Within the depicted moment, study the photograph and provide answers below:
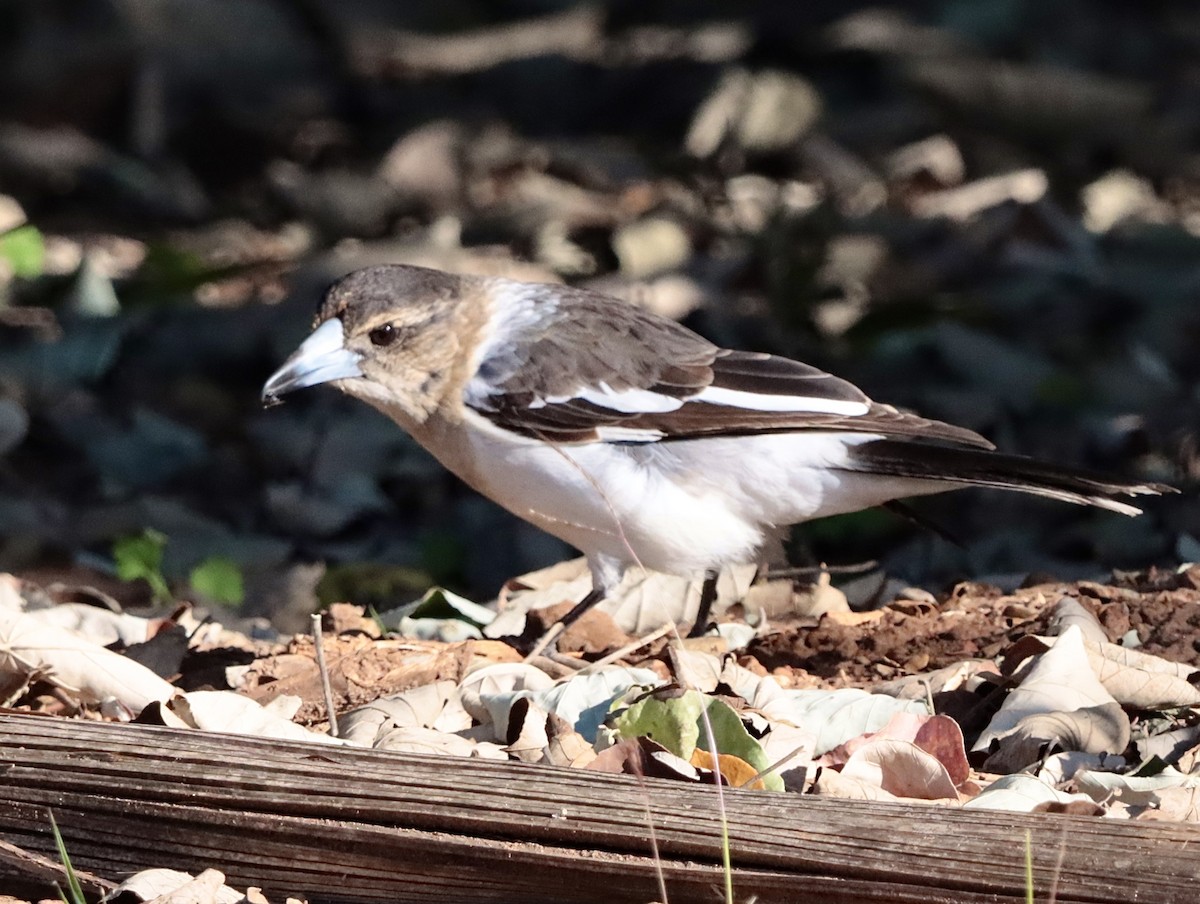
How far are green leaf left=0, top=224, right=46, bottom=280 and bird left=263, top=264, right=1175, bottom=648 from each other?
3.86 metres

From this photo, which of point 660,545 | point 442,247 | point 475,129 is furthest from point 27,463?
point 475,129

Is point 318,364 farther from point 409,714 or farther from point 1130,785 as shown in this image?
point 1130,785

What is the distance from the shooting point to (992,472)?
454 cm

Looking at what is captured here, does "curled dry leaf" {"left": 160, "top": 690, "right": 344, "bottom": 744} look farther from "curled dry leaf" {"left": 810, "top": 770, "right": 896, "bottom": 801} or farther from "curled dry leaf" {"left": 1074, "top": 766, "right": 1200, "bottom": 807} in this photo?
"curled dry leaf" {"left": 1074, "top": 766, "right": 1200, "bottom": 807}

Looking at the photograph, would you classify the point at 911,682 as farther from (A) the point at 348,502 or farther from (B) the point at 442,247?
(B) the point at 442,247

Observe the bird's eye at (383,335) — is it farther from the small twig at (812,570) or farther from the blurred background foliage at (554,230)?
the small twig at (812,570)

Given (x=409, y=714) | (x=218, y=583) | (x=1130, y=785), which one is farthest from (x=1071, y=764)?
(x=218, y=583)

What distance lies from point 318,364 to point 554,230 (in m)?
4.35

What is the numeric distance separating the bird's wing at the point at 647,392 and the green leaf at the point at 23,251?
4036 millimetres

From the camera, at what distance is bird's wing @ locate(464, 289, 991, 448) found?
15.4ft

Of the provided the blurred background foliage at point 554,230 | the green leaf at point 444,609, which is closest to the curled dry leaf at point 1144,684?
the blurred background foliage at point 554,230

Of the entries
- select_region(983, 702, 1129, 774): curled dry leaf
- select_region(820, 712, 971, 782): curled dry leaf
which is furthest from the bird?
select_region(820, 712, 971, 782): curled dry leaf

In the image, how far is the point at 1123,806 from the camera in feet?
9.91

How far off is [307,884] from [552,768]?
40cm
